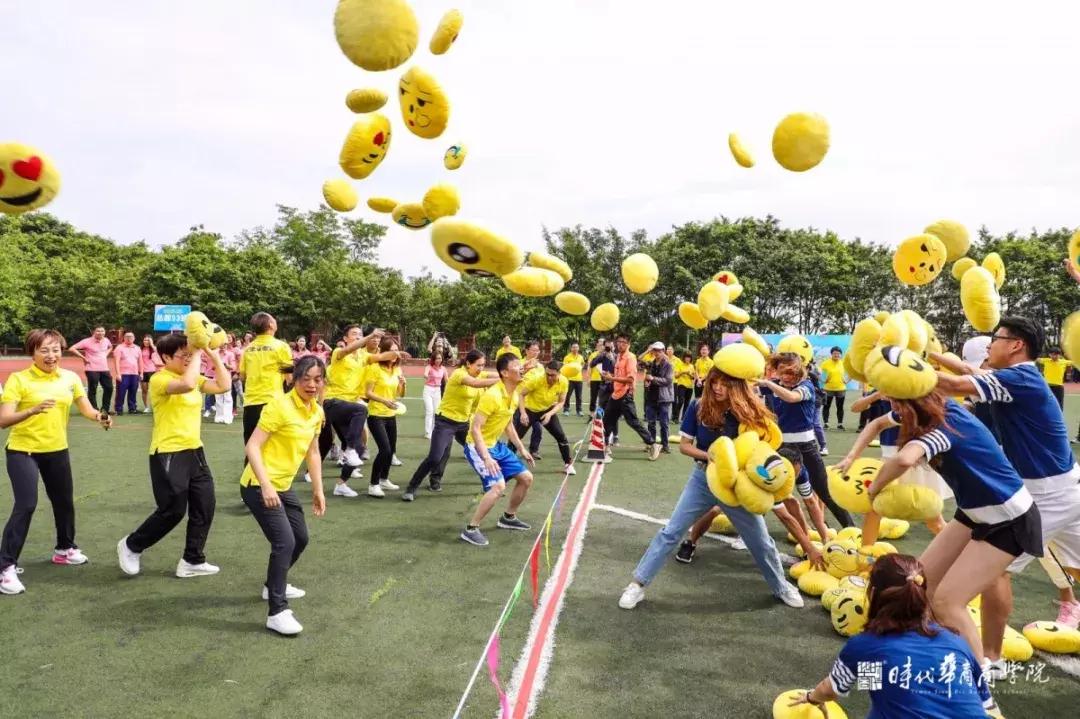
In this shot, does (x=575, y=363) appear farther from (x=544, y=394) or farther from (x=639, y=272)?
(x=639, y=272)

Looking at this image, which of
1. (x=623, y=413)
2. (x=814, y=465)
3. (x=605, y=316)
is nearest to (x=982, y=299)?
(x=814, y=465)

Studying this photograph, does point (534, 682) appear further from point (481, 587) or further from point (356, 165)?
point (356, 165)

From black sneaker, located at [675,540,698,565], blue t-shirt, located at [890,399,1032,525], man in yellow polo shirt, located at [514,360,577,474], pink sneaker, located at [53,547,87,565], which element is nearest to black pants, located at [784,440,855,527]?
black sneaker, located at [675,540,698,565]

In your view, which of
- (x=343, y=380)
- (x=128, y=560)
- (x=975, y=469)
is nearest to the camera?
(x=975, y=469)

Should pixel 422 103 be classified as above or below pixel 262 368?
above

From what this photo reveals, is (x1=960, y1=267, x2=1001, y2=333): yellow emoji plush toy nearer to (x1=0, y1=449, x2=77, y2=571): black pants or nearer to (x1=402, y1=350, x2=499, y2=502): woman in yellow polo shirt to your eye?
(x1=402, y1=350, x2=499, y2=502): woman in yellow polo shirt

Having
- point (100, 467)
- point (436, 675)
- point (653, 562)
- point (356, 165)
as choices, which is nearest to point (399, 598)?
point (436, 675)

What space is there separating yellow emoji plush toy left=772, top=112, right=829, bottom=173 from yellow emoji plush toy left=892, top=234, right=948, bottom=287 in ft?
4.10

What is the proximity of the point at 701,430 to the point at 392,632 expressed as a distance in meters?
2.60

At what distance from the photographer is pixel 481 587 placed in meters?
5.05

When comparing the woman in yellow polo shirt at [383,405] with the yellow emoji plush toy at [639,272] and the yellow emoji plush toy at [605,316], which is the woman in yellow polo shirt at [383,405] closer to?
the yellow emoji plush toy at [605,316]

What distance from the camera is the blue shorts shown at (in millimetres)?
6129

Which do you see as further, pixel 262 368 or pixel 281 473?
pixel 262 368

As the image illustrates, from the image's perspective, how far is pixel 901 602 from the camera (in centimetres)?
241
